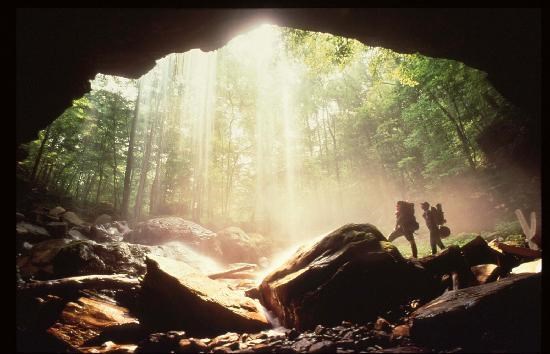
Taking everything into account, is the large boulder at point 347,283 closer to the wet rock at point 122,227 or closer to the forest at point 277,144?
the forest at point 277,144

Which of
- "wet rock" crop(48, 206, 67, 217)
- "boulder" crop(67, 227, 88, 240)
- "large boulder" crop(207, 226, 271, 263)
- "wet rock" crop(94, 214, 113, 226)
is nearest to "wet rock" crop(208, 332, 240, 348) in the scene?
"boulder" crop(67, 227, 88, 240)

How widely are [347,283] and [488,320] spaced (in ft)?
8.49

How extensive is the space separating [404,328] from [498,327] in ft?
4.85

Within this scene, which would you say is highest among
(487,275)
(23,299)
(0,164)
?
(0,164)

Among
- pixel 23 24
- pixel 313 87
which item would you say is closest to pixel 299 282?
pixel 23 24

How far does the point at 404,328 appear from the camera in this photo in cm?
512

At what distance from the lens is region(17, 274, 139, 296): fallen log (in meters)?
5.65

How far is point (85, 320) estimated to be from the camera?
19.2 feet

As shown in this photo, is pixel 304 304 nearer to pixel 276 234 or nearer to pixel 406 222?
pixel 406 222

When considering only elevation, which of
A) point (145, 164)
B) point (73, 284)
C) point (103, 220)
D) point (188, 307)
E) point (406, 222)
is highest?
point (145, 164)

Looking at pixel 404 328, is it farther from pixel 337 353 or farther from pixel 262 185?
pixel 262 185

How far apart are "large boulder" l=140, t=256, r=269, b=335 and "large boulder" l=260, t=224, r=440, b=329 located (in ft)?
3.36

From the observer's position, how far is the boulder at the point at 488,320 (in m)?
4.32

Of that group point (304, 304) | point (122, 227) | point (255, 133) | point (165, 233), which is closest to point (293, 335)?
point (304, 304)
